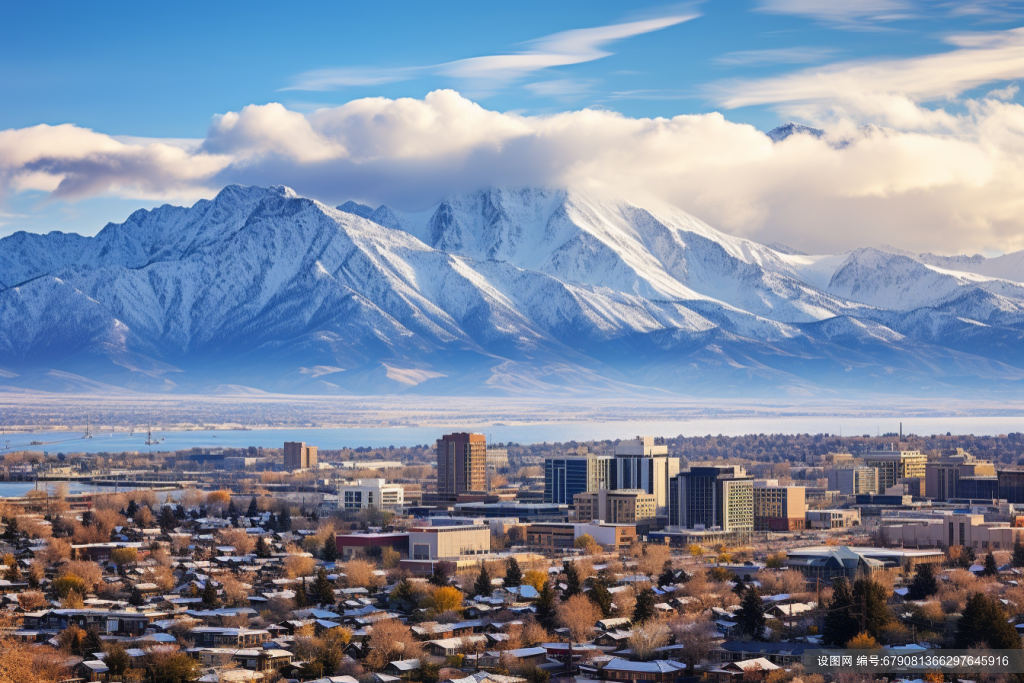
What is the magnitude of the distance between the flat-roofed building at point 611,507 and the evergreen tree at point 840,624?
2249 inches

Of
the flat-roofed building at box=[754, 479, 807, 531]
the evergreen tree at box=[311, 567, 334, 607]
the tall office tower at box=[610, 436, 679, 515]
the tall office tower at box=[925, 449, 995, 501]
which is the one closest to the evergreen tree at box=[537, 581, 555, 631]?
the evergreen tree at box=[311, 567, 334, 607]

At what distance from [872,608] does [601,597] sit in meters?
11.4

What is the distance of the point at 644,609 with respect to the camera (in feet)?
233

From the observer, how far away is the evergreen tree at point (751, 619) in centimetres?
6850

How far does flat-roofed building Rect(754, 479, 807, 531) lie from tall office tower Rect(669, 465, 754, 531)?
914mm

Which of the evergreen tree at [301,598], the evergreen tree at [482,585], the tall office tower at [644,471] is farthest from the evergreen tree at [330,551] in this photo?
the tall office tower at [644,471]

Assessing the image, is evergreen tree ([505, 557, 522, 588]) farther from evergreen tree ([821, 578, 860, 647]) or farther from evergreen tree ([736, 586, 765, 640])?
evergreen tree ([821, 578, 860, 647])

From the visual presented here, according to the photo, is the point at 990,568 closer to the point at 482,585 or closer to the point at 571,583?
the point at 571,583

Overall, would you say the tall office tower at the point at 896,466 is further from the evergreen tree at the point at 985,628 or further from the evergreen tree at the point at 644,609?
the evergreen tree at the point at 985,628

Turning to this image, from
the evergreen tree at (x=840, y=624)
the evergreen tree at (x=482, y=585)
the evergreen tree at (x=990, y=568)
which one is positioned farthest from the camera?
the evergreen tree at (x=990, y=568)

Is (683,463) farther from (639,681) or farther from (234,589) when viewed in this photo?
(639,681)

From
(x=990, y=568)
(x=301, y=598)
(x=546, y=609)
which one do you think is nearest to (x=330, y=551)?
(x=301, y=598)

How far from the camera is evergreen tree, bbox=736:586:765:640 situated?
225 feet

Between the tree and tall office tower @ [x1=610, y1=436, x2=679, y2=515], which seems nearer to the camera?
the tree
